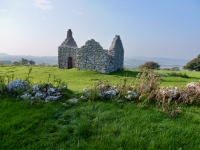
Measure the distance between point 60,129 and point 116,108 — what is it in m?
1.95

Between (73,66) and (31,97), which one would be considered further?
(73,66)

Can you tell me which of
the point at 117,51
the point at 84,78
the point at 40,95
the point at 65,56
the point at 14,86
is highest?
the point at 117,51

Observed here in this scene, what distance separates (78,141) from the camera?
4.50 meters

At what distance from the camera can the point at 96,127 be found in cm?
501

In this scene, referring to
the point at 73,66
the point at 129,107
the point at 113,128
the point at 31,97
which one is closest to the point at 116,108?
the point at 129,107

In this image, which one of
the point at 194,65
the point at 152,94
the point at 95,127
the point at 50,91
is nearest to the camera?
the point at 95,127

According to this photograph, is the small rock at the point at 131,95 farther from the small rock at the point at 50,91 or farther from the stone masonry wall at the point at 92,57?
the stone masonry wall at the point at 92,57

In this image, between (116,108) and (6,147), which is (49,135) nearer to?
(6,147)

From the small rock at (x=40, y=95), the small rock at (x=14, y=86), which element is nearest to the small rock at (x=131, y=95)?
the small rock at (x=40, y=95)

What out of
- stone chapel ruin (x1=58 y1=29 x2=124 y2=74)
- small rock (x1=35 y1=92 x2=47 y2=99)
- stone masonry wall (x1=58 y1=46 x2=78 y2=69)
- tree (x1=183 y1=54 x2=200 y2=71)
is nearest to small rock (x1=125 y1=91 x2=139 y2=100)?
small rock (x1=35 y1=92 x2=47 y2=99)

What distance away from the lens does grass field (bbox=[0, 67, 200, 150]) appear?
4434mm

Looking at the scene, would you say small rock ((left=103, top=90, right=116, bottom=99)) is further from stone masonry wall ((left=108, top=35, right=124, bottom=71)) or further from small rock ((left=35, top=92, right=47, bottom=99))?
stone masonry wall ((left=108, top=35, right=124, bottom=71))

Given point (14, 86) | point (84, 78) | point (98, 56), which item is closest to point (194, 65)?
point (98, 56)

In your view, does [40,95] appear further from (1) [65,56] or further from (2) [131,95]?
(1) [65,56]
